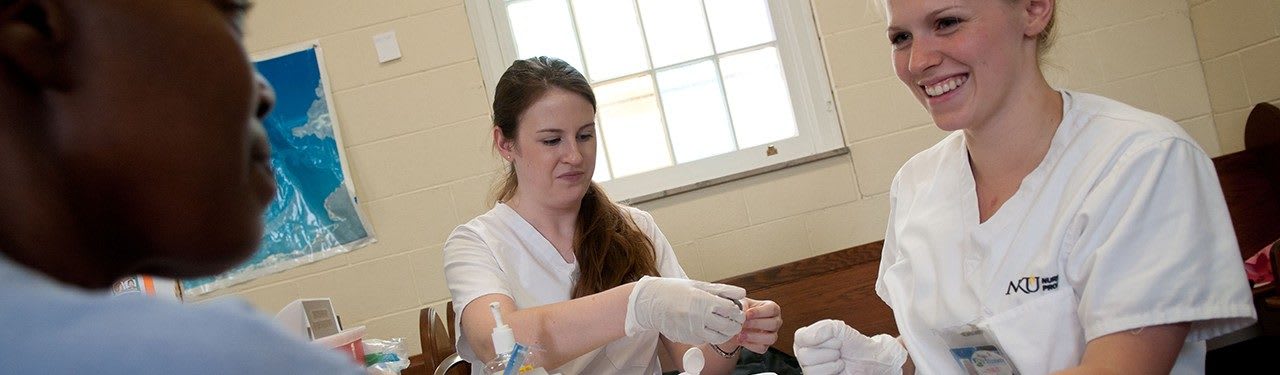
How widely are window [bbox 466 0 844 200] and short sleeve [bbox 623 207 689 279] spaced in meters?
1.00

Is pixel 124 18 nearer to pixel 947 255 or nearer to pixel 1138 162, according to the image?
pixel 1138 162

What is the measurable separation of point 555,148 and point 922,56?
2.78ft

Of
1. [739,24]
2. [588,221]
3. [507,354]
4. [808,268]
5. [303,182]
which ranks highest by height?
[739,24]

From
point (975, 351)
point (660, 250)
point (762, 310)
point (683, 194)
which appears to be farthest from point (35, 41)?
point (683, 194)

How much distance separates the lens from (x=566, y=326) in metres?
1.79

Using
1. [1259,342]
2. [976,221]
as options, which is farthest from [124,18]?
[1259,342]

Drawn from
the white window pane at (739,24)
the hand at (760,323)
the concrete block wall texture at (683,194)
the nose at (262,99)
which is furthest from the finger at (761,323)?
the white window pane at (739,24)

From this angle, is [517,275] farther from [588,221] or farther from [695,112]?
[695,112]

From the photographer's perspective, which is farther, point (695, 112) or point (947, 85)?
point (695, 112)

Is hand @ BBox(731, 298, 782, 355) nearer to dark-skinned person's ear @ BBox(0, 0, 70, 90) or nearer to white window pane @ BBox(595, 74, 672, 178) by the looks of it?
dark-skinned person's ear @ BBox(0, 0, 70, 90)

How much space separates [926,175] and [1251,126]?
202 cm

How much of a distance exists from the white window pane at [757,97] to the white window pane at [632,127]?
239 mm

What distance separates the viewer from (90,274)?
37 cm

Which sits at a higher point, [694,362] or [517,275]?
[517,275]
